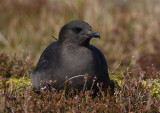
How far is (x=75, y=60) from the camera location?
4293 millimetres

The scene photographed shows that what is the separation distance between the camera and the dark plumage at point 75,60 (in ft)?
14.0

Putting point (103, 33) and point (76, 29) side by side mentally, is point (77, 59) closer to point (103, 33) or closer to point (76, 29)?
point (76, 29)

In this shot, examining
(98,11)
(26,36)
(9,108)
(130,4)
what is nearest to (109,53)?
(98,11)

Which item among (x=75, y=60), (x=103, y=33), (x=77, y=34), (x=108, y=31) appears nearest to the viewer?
(x=75, y=60)

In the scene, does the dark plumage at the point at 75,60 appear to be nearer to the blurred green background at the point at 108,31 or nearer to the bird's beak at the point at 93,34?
the bird's beak at the point at 93,34

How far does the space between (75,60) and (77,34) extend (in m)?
0.40

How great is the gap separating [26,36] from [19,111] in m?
7.22

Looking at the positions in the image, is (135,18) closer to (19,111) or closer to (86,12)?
(86,12)

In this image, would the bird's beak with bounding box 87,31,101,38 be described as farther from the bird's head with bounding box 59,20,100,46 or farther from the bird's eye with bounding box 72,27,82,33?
the bird's eye with bounding box 72,27,82,33

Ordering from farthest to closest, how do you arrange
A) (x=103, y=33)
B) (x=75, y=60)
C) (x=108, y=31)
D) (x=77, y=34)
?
(x=108, y=31)
(x=103, y=33)
(x=77, y=34)
(x=75, y=60)

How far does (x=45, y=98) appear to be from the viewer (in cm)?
411

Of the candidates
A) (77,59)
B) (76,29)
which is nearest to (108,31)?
(76,29)

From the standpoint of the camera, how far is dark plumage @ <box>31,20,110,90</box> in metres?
4.26

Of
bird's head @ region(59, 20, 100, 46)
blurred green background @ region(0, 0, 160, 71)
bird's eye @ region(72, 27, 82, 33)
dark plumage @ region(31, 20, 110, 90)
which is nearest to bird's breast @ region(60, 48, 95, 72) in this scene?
dark plumage @ region(31, 20, 110, 90)
